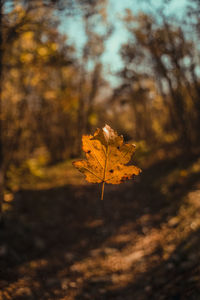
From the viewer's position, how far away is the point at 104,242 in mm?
4484

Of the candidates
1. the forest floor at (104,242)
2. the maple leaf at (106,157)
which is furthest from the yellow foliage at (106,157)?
the forest floor at (104,242)

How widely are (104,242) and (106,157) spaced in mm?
3786

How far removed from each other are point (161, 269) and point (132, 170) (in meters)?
2.59

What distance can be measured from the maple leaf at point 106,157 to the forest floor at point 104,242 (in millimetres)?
1797

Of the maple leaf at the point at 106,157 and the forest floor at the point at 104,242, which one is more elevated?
the forest floor at the point at 104,242

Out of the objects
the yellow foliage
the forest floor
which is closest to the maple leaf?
the yellow foliage

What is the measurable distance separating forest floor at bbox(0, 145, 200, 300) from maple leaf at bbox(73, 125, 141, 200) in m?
1.80

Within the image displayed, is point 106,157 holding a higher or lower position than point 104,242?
lower

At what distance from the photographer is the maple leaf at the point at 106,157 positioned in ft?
3.49

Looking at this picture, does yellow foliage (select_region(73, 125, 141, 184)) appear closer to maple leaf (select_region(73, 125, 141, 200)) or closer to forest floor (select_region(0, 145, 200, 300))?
maple leaf (select_region(73, 125, 141, 200))

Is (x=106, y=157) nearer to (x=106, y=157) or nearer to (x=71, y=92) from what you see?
(x=106, y=157)

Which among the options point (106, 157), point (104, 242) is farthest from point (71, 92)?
point (106, 157)

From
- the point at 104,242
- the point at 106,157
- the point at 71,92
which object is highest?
the point at 71,92

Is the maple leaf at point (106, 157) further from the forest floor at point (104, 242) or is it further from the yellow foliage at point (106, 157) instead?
the forest floor at point (104, 242)
